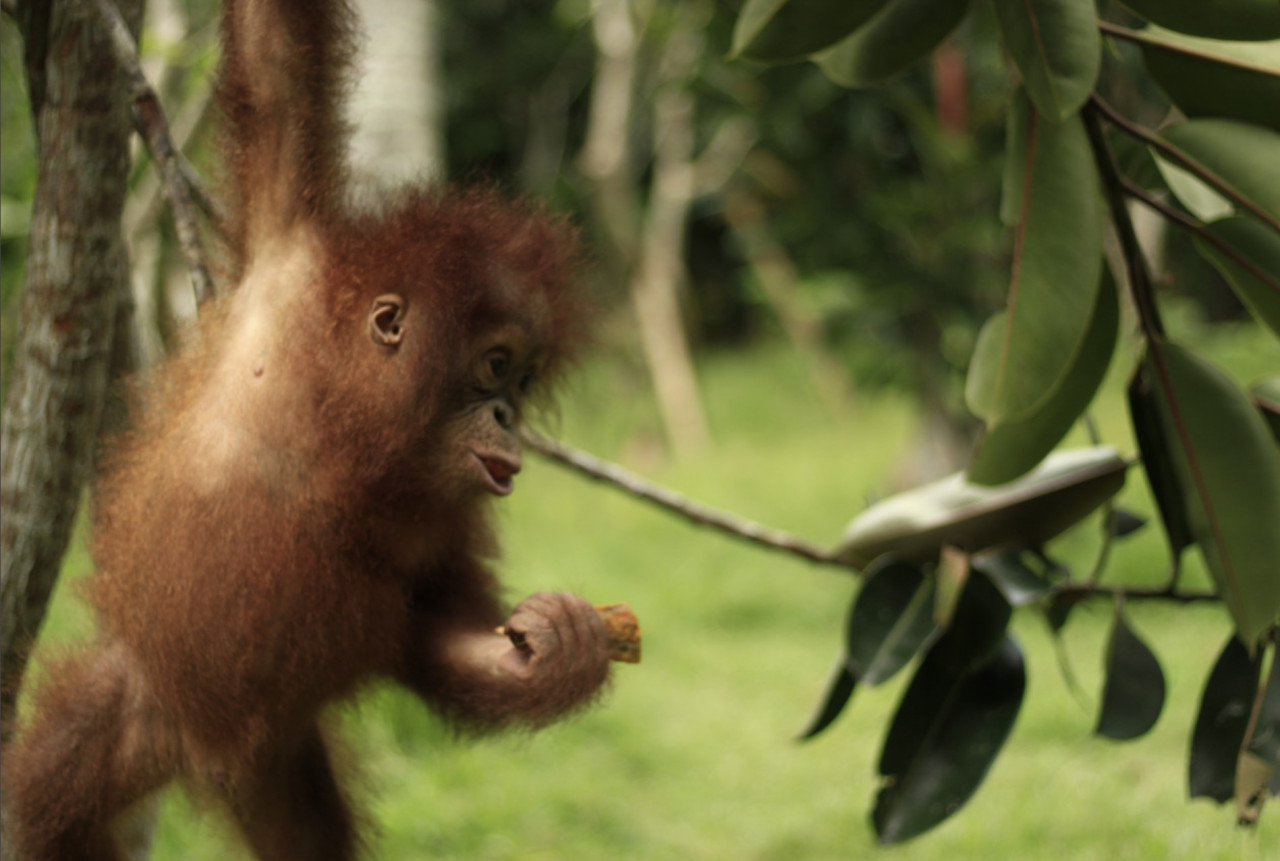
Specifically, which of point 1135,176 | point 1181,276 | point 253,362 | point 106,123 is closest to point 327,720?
point 253,362

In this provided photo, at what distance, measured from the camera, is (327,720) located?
206cm

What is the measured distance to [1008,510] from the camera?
214cm

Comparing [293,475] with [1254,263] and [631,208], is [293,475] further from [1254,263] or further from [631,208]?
[631,208]

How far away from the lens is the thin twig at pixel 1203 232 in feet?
5.35

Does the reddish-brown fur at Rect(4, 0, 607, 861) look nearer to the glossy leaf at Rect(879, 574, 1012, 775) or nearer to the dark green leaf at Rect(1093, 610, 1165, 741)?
the glossy leaf at Rect(879, 574, 1012, 775)

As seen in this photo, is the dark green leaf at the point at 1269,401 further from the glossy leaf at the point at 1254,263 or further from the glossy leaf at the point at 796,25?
the glossy leaf at the point at 796,25

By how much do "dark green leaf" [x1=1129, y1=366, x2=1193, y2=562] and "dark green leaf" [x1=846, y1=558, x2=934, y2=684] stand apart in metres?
0.40

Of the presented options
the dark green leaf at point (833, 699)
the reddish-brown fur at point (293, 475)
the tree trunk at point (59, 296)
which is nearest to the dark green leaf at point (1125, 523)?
the dark green leaf at point (833, 699)

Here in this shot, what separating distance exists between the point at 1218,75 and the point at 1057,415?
1.67 ft

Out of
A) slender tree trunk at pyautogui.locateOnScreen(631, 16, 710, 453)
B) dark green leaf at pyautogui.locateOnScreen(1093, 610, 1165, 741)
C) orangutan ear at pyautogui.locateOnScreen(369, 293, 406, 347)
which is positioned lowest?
slender tree trunk at pyautogui.locateOnScreen(631, 16, 710, 453)

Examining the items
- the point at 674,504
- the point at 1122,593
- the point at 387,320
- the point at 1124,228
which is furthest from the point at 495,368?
the point at 1122,593

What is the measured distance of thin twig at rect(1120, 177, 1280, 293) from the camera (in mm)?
1631

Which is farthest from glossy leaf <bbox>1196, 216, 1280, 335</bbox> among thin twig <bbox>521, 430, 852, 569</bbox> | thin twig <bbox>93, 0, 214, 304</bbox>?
thin twig <bbox>93, 0, 214, 304</bbox>

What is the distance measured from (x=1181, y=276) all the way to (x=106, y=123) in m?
9.86
